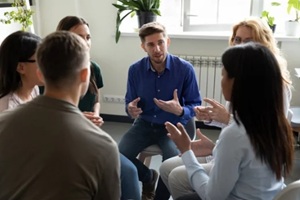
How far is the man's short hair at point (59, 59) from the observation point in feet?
3.13

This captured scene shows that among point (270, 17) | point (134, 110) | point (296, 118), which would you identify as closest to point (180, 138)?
point (134, 110)

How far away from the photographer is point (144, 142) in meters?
2.12

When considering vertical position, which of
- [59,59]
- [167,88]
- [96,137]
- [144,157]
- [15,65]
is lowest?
[144,157]

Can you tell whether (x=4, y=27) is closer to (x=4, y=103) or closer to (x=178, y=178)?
(x=4, y=103)

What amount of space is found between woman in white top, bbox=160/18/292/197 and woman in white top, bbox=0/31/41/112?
33.1 inches

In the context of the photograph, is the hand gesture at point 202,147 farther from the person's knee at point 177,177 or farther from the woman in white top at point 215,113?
the person's knee at point 177,177

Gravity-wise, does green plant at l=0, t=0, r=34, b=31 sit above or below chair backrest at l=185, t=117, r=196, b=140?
above

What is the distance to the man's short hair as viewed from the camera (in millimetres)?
954

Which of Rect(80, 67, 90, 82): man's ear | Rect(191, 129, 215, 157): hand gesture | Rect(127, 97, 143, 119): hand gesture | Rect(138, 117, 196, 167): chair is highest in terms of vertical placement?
Rect(80, 67, 90, 82): man's ear

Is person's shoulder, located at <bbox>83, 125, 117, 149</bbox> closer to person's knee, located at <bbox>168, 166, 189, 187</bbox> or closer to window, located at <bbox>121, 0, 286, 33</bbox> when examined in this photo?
person's knee, located at <bbox>168, 166, 189, 187</bbox>

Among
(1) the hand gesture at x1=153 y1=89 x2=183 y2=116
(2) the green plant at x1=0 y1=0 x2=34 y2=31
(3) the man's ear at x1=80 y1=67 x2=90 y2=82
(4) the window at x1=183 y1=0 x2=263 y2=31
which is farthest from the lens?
(4) the window at x1=183 y1=0 x2=263 y2=31

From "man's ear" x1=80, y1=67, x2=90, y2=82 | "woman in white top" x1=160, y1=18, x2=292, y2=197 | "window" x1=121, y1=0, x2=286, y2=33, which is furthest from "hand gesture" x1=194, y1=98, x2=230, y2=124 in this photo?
"window" x1=121, y1=0, x2=286, y2=33

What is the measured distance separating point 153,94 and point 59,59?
4.30ft

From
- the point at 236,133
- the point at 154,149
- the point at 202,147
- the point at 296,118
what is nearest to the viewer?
the point at 236,133
